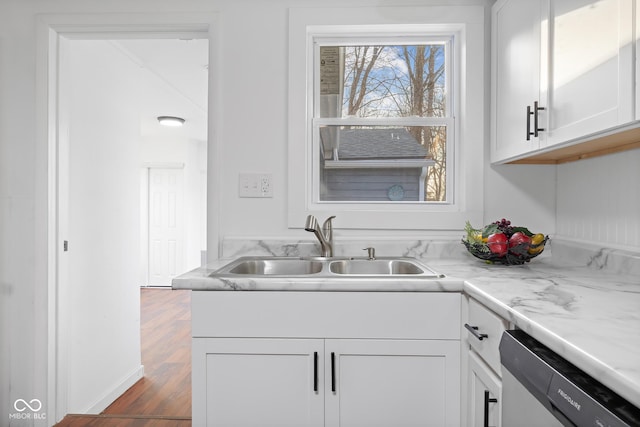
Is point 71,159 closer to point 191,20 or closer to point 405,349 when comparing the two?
point 191,20

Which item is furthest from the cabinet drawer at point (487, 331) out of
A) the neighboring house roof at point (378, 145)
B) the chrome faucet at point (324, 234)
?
the neighboring house roof at point (378, 145)

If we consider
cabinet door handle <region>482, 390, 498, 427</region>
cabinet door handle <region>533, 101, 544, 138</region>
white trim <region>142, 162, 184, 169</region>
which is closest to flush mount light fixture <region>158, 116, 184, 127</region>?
white trim <region>142, 162, 184, 169</region>

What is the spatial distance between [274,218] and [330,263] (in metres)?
0.39

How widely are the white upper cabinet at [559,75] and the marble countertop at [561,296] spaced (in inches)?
18.2

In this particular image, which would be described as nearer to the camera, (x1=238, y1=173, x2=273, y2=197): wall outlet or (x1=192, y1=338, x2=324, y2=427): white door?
(x1=192, y1=338, x2=324, y2=427): white door

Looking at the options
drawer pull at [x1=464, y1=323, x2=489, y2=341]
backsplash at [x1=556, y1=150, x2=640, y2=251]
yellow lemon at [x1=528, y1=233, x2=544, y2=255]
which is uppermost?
backsplash at [x1=556, y1=150, x2=640, y2=251]

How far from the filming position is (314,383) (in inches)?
48.7

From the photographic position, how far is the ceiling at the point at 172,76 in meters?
2.49

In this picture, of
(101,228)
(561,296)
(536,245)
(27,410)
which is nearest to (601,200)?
(536,245)

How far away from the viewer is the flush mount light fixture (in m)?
4.46

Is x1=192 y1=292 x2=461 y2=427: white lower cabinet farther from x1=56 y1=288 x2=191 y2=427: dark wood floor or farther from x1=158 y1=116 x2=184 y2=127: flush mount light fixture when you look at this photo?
x1=158 y1=116 x2=184 y2=127: flush mount light fixture

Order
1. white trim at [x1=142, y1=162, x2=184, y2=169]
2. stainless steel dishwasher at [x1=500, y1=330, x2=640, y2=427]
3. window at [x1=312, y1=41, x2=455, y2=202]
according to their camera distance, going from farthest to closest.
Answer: white trim at [x1=142, y1=162, x2=184, y2=169] < window at [x1=312, y1=41, x2=455, y2=202] < stainless steel dishwasher at [x1=500, y1=330, x2=640, y2=427]

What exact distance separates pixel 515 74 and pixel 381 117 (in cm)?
65

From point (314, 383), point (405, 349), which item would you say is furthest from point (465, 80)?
point (314, 383)
